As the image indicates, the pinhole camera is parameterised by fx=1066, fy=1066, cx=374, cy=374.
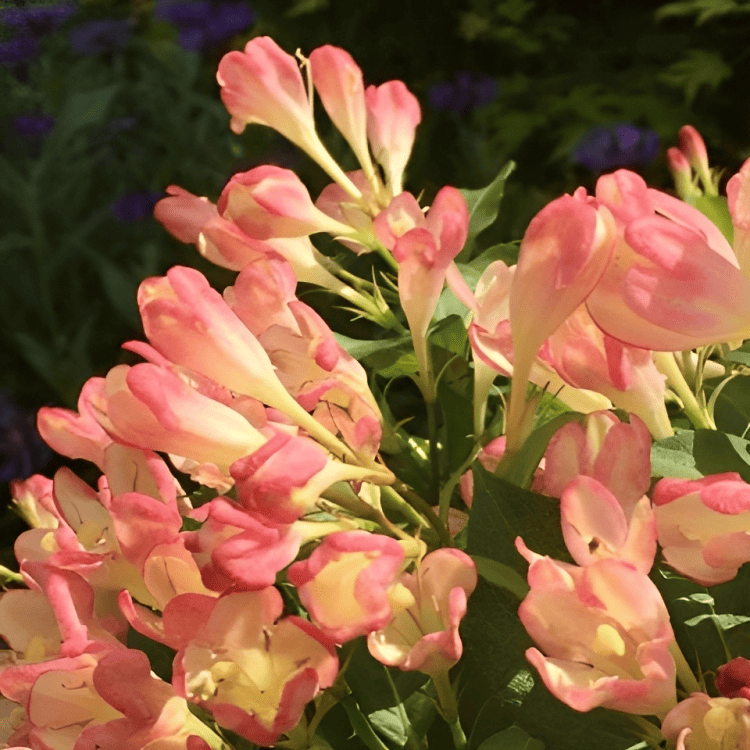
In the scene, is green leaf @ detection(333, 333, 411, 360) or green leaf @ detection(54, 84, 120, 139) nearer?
green leaf @ detection(333, 333, 411, 360)

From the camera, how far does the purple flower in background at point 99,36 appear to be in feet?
7.61

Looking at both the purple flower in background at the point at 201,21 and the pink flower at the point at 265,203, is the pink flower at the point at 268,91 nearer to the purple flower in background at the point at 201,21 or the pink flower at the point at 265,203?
the pink flower at the point at 265,203

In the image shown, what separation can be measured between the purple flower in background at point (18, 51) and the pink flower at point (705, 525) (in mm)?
1929

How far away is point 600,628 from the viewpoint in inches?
10.3

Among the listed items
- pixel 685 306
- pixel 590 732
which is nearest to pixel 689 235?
pixel 685 306

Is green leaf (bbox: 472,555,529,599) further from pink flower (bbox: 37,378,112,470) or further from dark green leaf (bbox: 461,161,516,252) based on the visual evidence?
dark green leaf (bbox: 461,161,516,252)

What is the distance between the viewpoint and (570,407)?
362 mm

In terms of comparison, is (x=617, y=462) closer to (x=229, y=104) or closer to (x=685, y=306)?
(x=685, y=306)

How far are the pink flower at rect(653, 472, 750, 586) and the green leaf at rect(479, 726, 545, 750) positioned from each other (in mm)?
63

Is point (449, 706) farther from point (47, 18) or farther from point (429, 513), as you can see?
point (47, 18)

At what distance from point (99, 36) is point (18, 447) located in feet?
4.25

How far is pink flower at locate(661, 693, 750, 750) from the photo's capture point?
26cm

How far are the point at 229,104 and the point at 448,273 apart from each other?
0.16 metres

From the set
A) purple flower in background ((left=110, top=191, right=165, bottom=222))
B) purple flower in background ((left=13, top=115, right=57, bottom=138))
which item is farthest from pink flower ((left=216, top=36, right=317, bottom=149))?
purple flower in background ((left=13, top=115, right=57, bottom=138))
